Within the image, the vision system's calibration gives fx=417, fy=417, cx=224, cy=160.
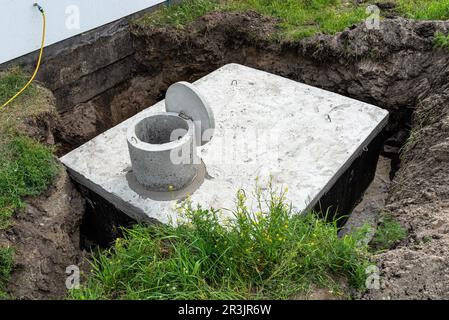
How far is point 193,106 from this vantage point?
384 cm

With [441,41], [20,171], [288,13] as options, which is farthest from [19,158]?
[441,41]

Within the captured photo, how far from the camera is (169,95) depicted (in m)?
3.99

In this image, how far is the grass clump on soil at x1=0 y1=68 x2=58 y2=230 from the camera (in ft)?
11.7

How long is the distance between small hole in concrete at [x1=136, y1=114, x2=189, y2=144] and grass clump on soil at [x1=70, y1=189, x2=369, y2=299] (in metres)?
1.29

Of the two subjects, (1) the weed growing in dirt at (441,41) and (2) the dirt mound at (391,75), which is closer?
(2) the dirt mound at (391,75)

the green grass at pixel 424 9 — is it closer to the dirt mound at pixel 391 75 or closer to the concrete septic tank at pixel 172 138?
the dirt mound at pixel 391 75

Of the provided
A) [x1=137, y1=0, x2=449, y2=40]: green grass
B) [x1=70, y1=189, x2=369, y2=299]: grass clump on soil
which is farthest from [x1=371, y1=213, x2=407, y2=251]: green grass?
[x1=137, y1=0, x2=449, y2=40]: green grass

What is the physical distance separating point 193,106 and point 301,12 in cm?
336

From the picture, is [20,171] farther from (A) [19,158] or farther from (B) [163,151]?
(B) [163,151]

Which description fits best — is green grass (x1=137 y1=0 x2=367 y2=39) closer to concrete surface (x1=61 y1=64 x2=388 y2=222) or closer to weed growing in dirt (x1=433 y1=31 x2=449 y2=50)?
concrete surface (x1=61 y1=64 x2=388 y2=222)

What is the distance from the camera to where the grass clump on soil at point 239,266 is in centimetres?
261

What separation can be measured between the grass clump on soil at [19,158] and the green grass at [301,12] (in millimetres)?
2315

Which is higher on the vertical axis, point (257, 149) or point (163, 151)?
point (163, 151)

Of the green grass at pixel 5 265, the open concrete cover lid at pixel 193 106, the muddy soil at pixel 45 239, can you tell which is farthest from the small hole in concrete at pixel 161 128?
the green grass at pixel 5 265
